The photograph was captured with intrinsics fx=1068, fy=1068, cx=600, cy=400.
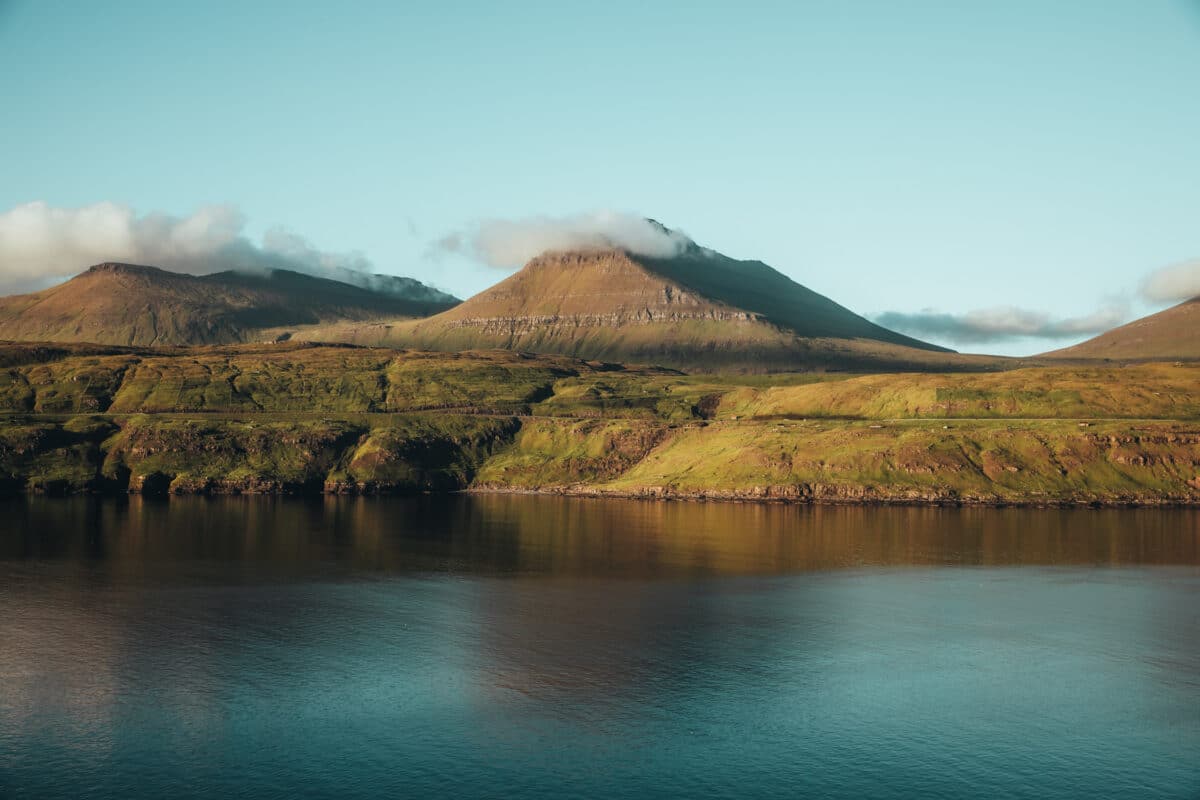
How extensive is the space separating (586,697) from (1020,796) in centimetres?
3542

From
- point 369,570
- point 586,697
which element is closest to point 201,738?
point 586,697

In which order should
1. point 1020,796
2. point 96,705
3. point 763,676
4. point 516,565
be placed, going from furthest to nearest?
point 516,565, point 763,676, point 96,705, point 1020,796

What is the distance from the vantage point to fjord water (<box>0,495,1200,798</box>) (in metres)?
75.4

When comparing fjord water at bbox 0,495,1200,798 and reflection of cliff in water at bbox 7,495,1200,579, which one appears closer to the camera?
fjord water at bbox 0,495,1200,798

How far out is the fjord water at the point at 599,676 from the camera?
75.4 m

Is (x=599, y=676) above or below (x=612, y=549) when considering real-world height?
below

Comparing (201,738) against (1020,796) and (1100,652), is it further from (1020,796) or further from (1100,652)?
(1100,652)

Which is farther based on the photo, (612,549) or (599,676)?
(612,549)

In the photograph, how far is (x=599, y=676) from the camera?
9781 cm

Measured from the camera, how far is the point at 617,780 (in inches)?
2921

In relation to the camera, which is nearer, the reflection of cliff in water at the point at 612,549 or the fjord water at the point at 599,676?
the fjord water at the point at 599,676

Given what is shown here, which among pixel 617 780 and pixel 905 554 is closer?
pixel 617 780

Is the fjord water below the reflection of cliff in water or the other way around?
below

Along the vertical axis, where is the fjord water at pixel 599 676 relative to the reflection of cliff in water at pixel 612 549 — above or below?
below
